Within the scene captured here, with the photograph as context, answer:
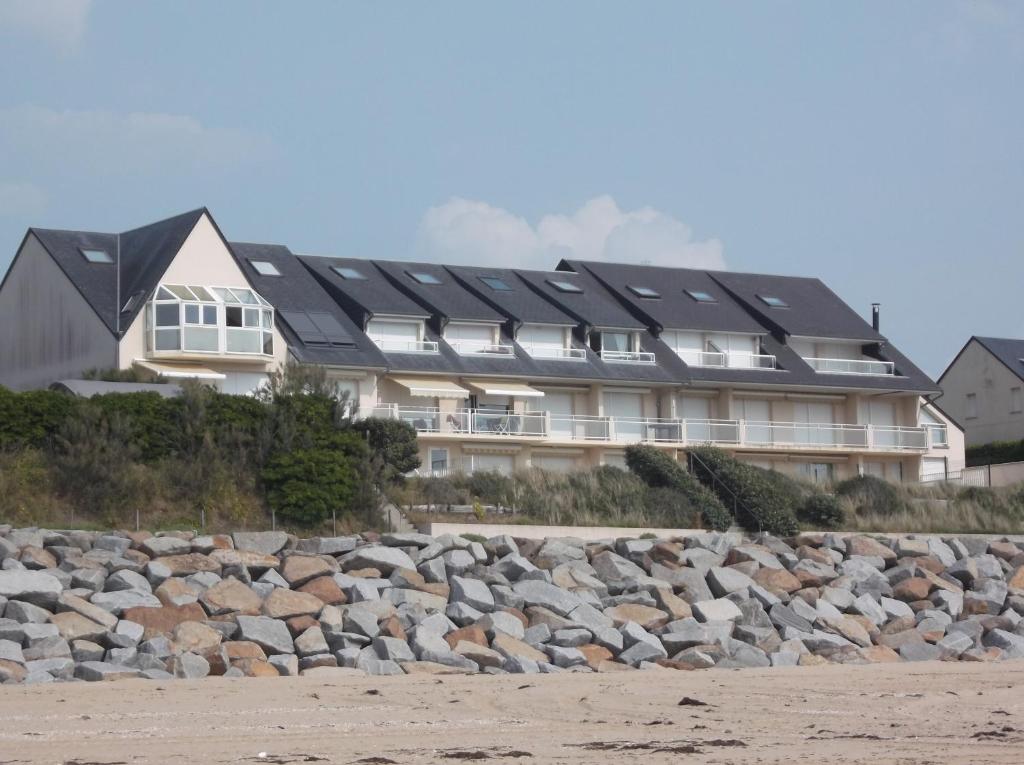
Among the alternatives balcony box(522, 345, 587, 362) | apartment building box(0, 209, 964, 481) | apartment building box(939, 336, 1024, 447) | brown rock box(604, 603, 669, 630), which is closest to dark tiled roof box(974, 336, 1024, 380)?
apartment building box(939, 336, 1024, 447)

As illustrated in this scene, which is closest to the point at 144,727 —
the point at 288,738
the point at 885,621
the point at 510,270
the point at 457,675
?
the point at 288,738

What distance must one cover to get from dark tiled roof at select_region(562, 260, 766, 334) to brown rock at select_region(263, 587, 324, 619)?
30666 millimetres

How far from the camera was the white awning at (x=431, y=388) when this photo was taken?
45.9 metres

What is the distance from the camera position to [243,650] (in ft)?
66.2

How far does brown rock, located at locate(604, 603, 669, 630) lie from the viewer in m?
23.6

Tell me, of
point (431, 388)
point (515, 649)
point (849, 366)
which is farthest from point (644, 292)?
point (515, 649)

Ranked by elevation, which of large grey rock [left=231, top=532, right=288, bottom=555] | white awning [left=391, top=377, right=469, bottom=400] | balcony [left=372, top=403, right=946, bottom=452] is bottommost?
large grey rock [left=231, top=532, right=288, bottom=555]

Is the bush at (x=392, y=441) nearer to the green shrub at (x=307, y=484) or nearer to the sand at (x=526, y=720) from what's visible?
the green shrub at (x=307, y=484)

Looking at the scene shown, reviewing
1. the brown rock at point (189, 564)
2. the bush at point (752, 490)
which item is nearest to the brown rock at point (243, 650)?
the brown rock at point (189, 564)

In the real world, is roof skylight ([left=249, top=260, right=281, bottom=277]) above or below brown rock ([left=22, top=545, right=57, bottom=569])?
above

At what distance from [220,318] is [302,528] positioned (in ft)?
51.6

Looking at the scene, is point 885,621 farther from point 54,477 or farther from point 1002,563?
point 54,477

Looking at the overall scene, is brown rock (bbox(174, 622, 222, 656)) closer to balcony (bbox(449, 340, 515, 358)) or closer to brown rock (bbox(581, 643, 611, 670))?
brown rock (bbox(581, 643, 611, 670))

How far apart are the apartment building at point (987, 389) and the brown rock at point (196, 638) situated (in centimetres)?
4543
